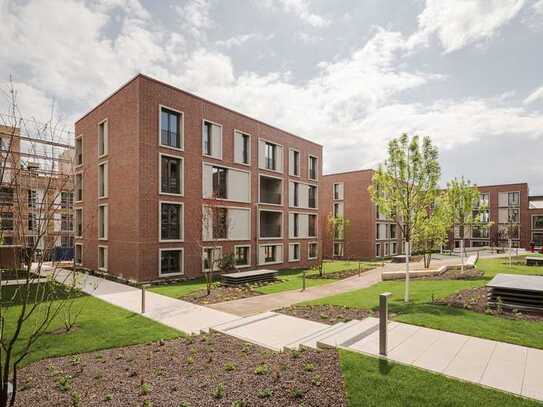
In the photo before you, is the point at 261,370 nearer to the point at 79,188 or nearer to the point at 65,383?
the point at 65,383

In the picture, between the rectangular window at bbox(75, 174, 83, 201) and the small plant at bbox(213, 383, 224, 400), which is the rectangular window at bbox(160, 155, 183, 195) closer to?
the rectangular window at bbox(75, 174, 83, 201)

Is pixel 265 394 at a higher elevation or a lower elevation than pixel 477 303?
higher

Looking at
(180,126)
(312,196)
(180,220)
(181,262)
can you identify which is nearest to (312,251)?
(312,196)

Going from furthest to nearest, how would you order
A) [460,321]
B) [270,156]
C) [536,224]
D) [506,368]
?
[536,224], [270,156], [460,321], [506,368]

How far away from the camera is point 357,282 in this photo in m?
19.3

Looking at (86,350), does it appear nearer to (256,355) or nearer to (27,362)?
(27,362)

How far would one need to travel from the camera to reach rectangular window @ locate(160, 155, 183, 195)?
19453mm

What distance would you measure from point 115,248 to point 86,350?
1397 centimetres

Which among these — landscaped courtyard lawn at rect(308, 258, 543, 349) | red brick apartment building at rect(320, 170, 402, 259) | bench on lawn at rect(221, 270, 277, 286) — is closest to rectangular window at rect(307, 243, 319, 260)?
red brick apartment building at rect(320, 170, 402, 259)

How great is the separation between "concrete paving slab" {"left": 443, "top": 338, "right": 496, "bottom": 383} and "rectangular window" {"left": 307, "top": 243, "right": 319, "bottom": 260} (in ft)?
79.7

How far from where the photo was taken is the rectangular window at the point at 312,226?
31473 mm

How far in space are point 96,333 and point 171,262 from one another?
35.9 feet

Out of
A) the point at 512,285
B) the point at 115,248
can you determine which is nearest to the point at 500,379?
the point at 512,285

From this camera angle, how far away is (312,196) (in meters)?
31.9
